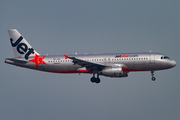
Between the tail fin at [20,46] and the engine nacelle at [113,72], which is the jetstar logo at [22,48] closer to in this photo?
the tail fin at [20,46]

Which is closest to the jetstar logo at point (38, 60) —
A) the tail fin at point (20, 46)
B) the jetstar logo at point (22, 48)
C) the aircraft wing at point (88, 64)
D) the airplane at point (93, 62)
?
the airplane at point (93, 62)

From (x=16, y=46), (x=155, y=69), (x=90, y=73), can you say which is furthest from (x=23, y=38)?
(x=155, y=69)

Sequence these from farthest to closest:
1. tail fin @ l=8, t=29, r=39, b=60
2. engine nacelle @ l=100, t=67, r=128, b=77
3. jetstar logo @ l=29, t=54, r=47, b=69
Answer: tail fin @ l=8, t=29, r=39, b=60, jetstar logo @ l=29, t=54, r=47, b=69, engine nacelle @ l=100, t=67, r=128, b=77

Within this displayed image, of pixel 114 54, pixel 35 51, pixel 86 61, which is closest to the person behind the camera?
pixel 86 61

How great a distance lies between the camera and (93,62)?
2323 inches

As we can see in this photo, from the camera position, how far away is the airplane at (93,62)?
2282 inches

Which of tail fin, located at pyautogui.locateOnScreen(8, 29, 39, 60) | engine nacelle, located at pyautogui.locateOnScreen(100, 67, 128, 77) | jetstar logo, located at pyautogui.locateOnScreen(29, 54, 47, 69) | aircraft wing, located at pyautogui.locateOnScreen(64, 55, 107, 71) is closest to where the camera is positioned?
aircraft wing, located at pyautogui.locateOnScreen(64, 55, 107, 71)

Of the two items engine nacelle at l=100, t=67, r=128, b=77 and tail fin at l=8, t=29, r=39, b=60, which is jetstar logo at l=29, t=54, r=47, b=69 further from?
engine nacelle at l=100, t=67, r=128, b=77

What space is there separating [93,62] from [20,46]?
1699 cm

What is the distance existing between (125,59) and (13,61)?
23.0m

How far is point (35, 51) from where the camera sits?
64438 millimetres

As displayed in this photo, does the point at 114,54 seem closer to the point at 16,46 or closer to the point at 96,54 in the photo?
the point at 96,54

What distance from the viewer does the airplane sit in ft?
190

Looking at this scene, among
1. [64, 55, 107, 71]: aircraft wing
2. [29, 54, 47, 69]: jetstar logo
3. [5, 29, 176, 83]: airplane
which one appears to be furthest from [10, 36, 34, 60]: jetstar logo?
[64, 55, 107, 71]: aircraft wing
